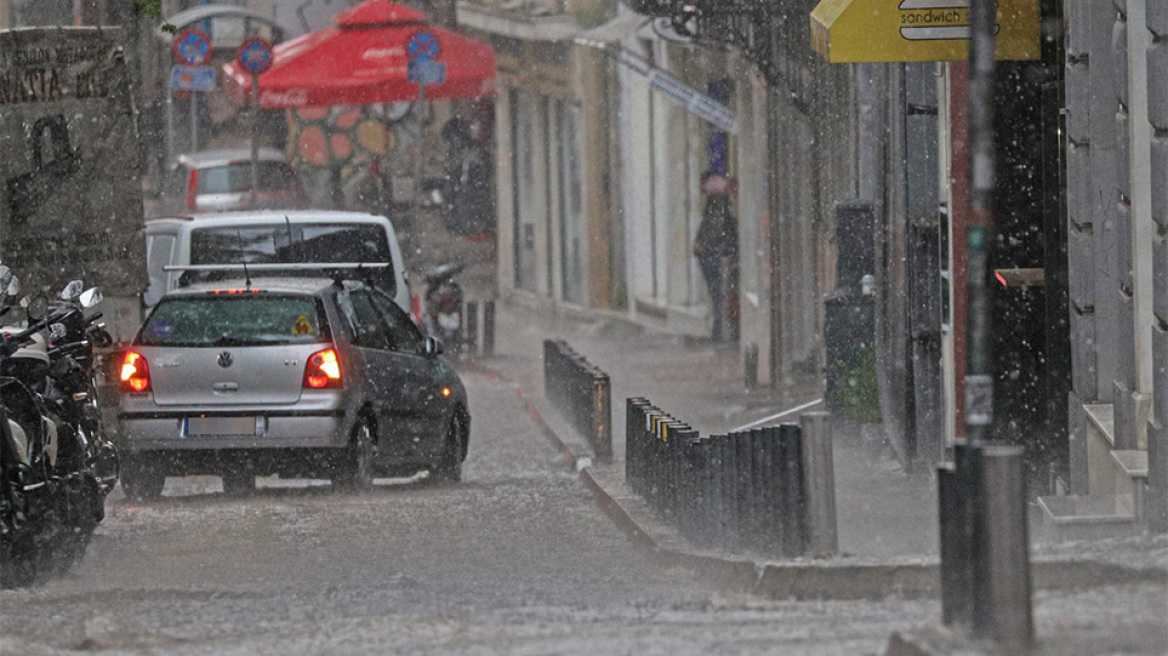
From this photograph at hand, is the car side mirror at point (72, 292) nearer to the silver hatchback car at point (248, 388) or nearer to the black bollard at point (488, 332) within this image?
the silver hatchback car at point (248, 388)

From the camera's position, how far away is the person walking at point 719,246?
26.1m

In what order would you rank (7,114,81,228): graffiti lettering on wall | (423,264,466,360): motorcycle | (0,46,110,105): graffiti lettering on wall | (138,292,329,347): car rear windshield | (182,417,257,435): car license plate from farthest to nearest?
(423,264,466,360): motorcycle → (7,114,81,228): graffiti lettering on wall → (0,46,110,105): graffiti lettering on wall → (138,292,329,347): car rear windshield → (182,417,257,435): car license plate

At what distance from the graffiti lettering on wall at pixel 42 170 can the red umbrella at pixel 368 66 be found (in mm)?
13648

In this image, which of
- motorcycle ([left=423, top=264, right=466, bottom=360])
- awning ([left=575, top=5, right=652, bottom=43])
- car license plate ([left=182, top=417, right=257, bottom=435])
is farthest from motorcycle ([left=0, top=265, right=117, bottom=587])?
awning ([left=575, top=5, right=652, bottom=43])

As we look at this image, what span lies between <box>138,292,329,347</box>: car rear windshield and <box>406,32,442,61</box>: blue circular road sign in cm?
1475

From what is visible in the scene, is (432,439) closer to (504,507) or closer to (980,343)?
(504,507)

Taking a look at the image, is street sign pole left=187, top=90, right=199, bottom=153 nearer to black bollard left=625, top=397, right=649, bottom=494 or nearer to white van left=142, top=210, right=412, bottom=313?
white van left=142, top=210, right=412, bottom=313

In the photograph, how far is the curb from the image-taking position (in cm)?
812

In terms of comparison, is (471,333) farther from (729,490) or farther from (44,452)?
(729,490)

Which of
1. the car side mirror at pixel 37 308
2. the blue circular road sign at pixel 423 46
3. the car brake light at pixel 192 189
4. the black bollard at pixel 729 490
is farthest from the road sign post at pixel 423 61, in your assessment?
the black bollard at pixel 729 490

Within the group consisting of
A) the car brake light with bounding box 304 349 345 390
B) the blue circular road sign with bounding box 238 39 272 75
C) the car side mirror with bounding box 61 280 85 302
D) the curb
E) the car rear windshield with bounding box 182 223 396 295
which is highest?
the blue circular road sign with bounding box 238 39 272 75

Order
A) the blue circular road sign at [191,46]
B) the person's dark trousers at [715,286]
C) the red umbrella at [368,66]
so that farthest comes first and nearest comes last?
the blue circular road sign at [191,46] < the red umbrella at [368,66] < the person's dark trousers at [715,286]

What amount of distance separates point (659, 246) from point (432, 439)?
15.7 metres

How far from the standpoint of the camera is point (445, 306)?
25.7 meters
